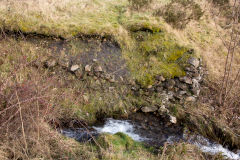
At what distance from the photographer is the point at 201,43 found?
7.98 meters

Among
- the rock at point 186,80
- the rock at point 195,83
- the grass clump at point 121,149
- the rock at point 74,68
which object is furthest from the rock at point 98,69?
the rock at point 195,83

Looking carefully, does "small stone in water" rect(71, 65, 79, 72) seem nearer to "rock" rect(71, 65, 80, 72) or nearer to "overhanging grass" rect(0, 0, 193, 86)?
"rock" rect(71, 65, 80, 72)

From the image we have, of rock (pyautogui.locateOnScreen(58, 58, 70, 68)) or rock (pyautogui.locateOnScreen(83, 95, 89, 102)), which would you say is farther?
rock (pyautogui.locateOnScreen(58, 58, 70, 68))

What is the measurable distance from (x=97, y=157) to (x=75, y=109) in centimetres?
194

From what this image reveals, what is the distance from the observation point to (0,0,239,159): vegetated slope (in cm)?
285

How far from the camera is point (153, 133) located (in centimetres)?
479

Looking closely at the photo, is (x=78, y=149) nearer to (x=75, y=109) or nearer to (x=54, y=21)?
(x=75, y=109)

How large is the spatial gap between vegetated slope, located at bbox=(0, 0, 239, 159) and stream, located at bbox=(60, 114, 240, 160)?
1.20 feet

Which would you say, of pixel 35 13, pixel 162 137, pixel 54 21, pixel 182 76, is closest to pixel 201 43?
pixel 182 76

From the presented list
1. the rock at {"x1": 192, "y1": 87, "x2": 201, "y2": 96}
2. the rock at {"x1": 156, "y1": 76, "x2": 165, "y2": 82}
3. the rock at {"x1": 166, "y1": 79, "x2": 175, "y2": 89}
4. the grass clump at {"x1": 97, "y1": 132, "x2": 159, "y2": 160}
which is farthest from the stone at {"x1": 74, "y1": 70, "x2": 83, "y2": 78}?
the rock at {"x1": 192, "y1": 87, "x2": 201, "y2": 96}

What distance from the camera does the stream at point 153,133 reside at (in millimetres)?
4438

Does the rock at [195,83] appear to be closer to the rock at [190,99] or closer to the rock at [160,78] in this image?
the rock at [190,99]

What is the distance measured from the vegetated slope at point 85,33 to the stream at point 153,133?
1.20 feet

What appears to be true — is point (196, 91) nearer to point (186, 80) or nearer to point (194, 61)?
point (186, 80)
